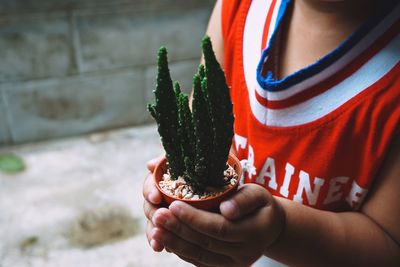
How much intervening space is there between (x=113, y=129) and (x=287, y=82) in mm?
1516

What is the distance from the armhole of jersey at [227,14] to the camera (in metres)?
0.73

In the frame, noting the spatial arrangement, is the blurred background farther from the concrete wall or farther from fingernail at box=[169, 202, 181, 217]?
fingernail at box=[169, 202, 181, 217]

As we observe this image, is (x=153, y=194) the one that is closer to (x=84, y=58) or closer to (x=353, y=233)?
(x=353, y=233)

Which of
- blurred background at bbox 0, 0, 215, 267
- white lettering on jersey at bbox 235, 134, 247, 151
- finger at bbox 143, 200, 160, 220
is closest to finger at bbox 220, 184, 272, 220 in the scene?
finger at bbox 143, 200, 160, 220

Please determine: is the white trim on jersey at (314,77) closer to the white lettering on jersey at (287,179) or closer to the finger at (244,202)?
the white lettering on jersey at (287,179)

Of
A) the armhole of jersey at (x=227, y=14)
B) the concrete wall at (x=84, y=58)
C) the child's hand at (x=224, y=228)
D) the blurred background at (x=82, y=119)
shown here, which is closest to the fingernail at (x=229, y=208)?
the child's hand at (x=224, y=228)

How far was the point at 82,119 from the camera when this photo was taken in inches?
76.9

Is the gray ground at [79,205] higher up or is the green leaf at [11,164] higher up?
the green leaf at [11,164]

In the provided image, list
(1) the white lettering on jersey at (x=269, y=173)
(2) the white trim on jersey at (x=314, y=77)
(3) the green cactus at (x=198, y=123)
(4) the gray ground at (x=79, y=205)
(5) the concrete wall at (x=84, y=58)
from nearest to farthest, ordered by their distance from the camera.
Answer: (3) the green cactus at (x=198, y=123) → (2) the white trim on jersey at (x=314, y=77) → (1) the white lettering on jersey at (x=269, y=173) → (4) the gray ground at (x=79, y=205) → (5) the concrete wall at (x=84, y=58)

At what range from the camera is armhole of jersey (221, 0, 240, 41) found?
73cm

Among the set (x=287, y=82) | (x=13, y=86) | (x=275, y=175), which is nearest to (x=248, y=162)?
(x=275, y=175)

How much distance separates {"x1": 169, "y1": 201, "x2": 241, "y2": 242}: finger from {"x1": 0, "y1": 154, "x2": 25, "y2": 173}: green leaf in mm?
1448

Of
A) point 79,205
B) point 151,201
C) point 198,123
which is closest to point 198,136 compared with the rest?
point 198,123

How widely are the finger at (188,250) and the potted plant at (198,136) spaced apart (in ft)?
0.15
